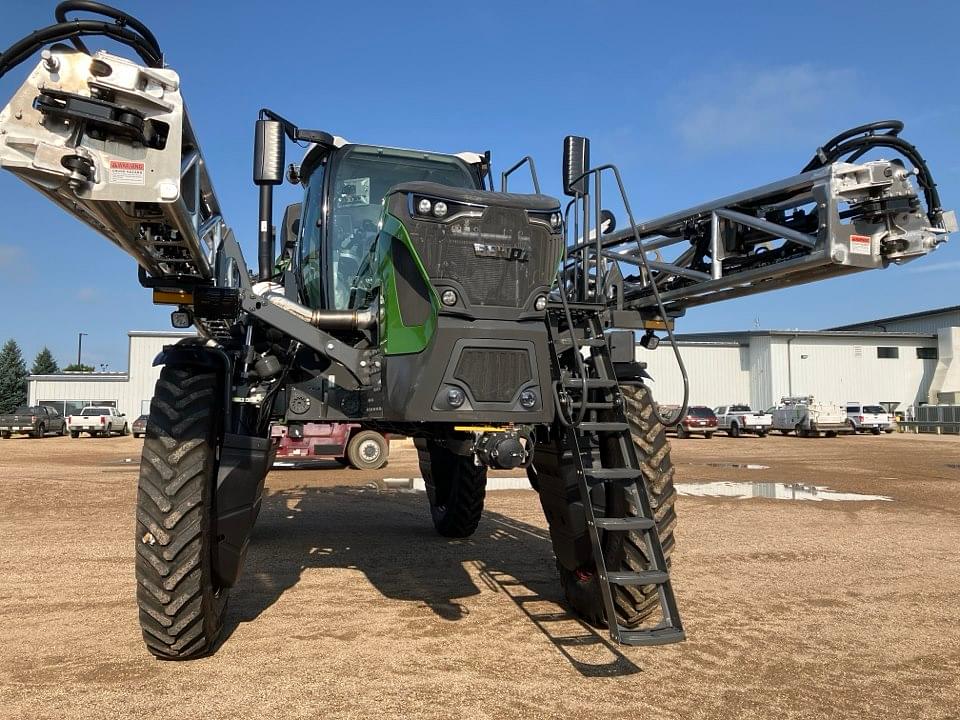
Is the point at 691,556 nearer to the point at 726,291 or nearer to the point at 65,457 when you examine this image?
the point at 726,291

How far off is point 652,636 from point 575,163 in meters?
2.96

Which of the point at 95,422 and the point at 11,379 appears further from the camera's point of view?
the point at 11,379

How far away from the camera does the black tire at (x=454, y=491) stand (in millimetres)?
8047

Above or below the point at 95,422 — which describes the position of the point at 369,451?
below

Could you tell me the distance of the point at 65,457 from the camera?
22797mm

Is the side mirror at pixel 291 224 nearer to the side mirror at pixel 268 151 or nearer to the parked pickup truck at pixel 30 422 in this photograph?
the side mirror at pixel 268 151

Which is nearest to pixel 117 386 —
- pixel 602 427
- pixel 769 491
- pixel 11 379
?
pixel 11 379

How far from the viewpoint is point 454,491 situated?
8.23 meters

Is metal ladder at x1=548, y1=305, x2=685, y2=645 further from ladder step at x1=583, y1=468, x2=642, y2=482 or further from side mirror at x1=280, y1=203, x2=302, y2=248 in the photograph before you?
side mirror at x1=280, y1=203, x2=302, y2=248

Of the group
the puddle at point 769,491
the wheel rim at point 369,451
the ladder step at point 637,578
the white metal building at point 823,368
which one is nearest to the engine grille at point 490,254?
the ladder step at point 637,578

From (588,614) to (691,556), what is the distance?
8.84ft

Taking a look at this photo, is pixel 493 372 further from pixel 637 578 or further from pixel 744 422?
pixel 744 422

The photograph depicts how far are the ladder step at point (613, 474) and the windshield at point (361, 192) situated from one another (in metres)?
2.07

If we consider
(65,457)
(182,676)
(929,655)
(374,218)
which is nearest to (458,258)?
(374,218)
